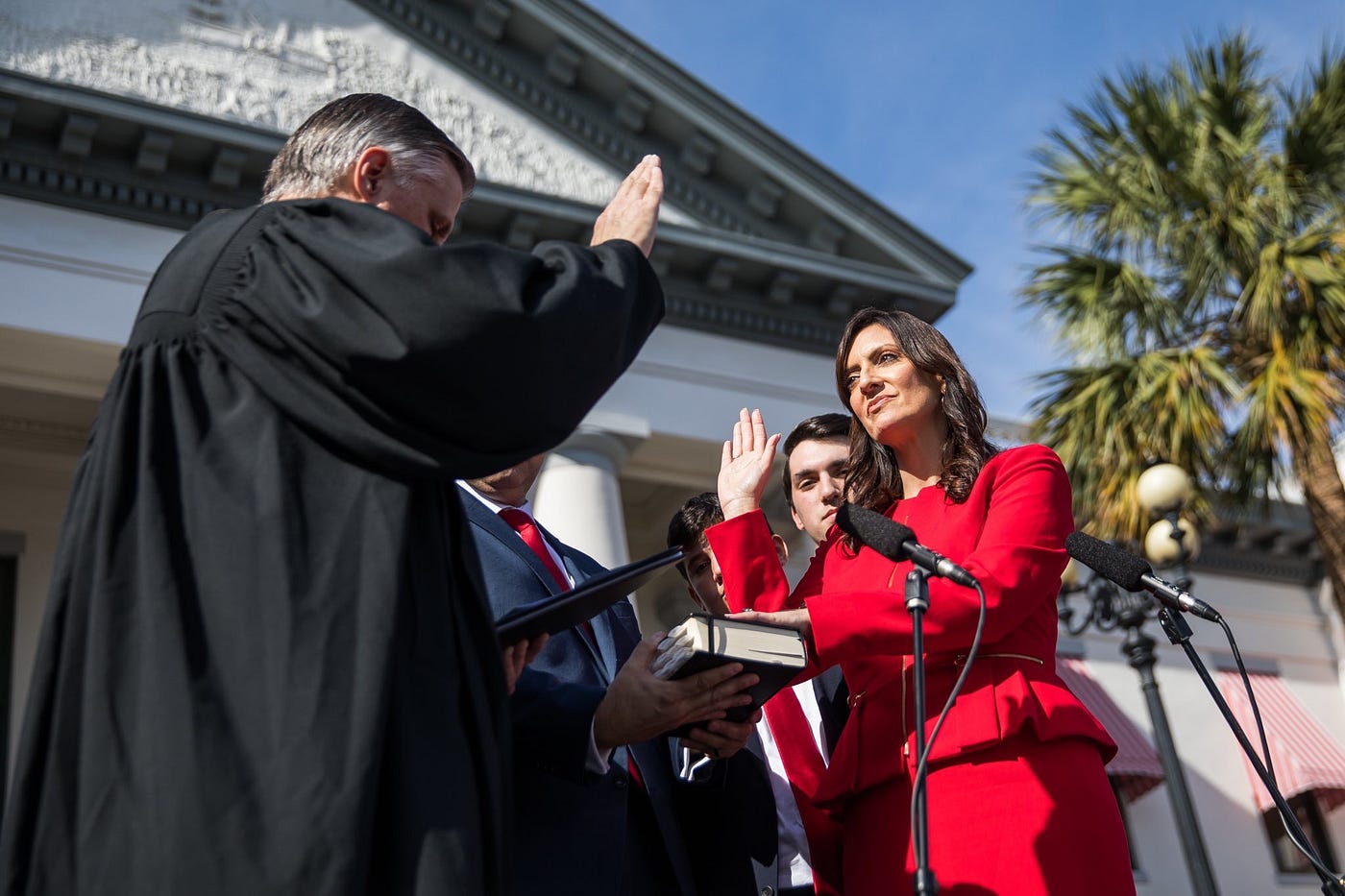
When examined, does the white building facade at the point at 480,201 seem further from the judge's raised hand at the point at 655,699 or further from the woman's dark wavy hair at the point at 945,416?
the judge's raised hand at the point at 655,699

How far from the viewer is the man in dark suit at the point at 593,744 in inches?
104

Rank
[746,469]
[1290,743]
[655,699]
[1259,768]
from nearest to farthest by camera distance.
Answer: [655,699] → [1259,768] → [746,469] → [1290,743]

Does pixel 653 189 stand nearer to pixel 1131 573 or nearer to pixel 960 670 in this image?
pixel 960 670

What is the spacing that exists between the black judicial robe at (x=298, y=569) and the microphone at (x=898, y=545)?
2.58 feet

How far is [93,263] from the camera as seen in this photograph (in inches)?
403

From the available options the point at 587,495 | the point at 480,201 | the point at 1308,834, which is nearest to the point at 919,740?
the point at 587,495

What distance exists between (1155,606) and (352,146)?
9693 millimetres

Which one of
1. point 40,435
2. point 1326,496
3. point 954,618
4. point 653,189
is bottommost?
point 954,618

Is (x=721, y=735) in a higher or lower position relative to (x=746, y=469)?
lower

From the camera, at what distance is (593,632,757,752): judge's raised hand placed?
2.58 metres

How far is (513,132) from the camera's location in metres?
12.9

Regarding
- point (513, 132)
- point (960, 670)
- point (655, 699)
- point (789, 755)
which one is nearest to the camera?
point (655, 699)

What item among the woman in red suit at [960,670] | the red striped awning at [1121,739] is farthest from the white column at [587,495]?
the woman in red suit at [960,670]

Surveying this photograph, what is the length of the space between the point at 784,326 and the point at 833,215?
1.29 metres
